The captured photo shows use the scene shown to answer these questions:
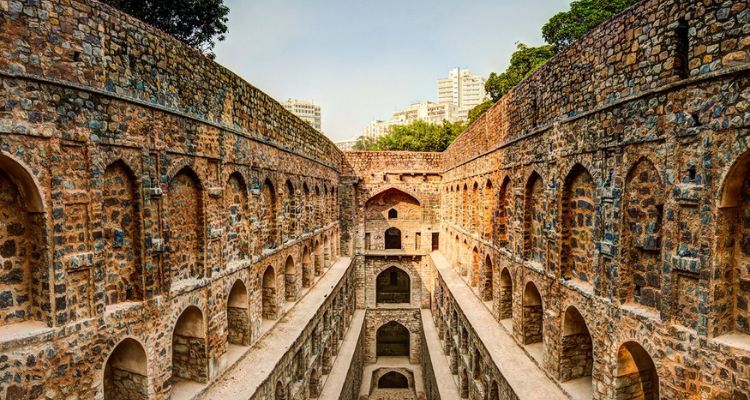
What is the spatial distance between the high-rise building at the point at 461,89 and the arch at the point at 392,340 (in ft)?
383

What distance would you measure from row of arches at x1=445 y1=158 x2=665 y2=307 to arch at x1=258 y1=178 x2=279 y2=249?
597cm

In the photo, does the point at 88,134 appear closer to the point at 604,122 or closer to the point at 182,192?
the point at 182,192

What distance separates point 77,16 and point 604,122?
718cm

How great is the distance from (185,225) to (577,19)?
27.1 m

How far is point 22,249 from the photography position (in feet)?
16.3

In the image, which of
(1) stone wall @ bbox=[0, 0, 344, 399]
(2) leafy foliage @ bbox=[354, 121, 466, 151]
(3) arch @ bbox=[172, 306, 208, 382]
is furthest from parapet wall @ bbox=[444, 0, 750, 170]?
(2) leafy foliage @ bbox=[354, 121, 466, 151]

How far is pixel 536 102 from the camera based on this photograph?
8.95 m

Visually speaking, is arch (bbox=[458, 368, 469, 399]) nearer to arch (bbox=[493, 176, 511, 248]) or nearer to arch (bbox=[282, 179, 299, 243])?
arch (bbox=[493, 176, 511, 248])

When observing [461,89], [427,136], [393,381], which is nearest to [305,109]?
[461,89]

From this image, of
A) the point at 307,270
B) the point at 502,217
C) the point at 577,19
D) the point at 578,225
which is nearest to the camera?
the point at 578,225

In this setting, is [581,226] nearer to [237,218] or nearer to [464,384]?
[237,218]

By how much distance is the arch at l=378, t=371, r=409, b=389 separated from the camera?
22.8m

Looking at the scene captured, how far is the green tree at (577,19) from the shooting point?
2414 cm

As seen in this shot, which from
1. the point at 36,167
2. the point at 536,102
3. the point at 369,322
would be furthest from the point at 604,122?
the point at 369,322
